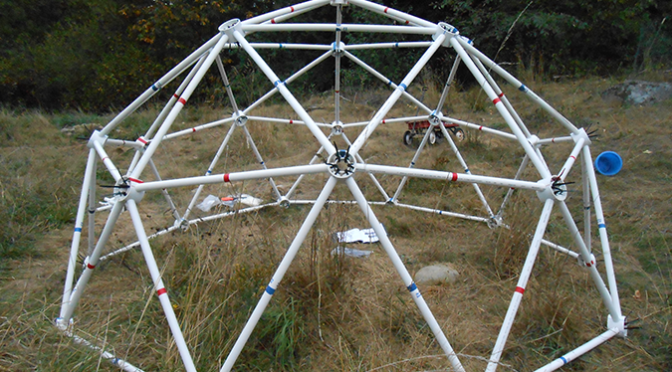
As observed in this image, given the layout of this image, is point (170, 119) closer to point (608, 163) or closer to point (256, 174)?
point (256, 174)

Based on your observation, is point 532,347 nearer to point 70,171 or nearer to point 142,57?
point 70,171

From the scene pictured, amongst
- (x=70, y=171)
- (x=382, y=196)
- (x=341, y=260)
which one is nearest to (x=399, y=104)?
(x=382, y=196)

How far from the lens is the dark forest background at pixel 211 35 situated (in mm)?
8758

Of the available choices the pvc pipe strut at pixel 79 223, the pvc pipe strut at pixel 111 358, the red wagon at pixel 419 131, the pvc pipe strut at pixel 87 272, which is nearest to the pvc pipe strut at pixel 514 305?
the pvc pipe strut at pixel 111 358

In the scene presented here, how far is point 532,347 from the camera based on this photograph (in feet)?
8.06

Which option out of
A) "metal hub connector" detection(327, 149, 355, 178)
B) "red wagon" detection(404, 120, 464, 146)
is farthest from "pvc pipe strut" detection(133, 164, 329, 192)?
"red wagon" detection(404, 120, 464, 146)

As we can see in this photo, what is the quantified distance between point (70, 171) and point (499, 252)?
16.1 ft

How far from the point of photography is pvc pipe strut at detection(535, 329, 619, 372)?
2.20 meters

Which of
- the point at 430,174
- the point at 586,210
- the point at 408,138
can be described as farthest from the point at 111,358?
the point at 408,138

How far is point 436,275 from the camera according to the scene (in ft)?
10.3

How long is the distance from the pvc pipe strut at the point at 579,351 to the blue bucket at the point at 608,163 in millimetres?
2687

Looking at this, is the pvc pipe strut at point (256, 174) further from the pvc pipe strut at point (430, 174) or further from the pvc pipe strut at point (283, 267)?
the pvc pipe strut at point (430, 174)

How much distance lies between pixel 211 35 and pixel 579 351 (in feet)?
38.9

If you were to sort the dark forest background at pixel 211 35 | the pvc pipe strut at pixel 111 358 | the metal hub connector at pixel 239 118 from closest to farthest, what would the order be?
1. the pvc pipe strut at pixel 111 358
2. the metal hub connector at pixel 239 118
3. the dark forest background at pixel 211 35
